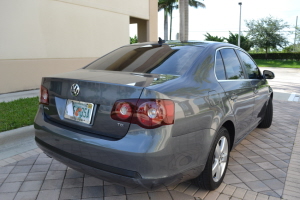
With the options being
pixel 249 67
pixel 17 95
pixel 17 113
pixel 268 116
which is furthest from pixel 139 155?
pixel 17 95

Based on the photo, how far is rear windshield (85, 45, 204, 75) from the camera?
108 inches

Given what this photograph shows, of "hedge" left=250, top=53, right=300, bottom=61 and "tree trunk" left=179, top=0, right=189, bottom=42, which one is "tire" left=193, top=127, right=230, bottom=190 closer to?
"tree trunk" left=179, top=0, right=189, bottom=42

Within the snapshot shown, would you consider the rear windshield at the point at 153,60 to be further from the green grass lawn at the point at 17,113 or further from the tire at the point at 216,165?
the green grass lawn at the point at 17,113

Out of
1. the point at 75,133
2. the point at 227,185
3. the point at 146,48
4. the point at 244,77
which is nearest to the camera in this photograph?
the point at 75,133

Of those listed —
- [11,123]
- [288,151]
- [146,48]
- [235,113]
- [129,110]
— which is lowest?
[288,151]

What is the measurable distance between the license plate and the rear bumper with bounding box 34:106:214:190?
0.13 m

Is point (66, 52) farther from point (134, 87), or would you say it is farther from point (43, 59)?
point (134, 87)

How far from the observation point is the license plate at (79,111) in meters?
2.29

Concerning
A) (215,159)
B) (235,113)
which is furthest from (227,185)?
(235,113)

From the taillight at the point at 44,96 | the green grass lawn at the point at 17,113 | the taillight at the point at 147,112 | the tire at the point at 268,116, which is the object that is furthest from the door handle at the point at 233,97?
the green grass lawn at the point at 17,113

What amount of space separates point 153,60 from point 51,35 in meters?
7.39

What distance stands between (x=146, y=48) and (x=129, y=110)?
A: 1.50 metres

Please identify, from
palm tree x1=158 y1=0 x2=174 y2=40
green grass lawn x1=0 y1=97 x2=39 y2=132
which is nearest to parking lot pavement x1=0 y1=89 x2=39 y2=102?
green grass lawn x1=0 y1=97 x2=39 y2=132

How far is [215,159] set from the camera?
281cm
